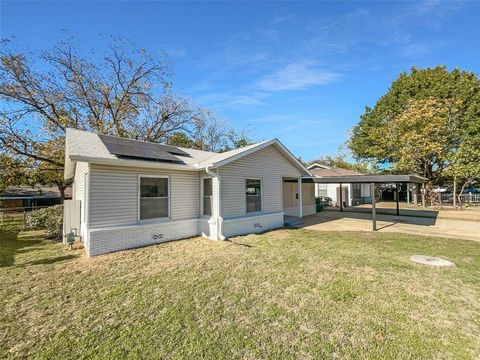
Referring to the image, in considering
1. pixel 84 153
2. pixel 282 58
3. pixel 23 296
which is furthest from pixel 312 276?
pixel 282 58

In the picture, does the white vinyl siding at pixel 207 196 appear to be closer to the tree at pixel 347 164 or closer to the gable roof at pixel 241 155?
the gable roof at pixel 241 155

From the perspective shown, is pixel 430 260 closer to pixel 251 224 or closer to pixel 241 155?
pixel 251 224

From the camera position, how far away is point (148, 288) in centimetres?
462

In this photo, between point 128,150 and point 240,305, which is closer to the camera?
point 240,305

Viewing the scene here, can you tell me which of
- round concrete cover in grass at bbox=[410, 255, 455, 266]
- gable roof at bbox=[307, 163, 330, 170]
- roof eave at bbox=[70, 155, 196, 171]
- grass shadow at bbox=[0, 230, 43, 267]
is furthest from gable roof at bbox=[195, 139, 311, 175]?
gable roof at bbox=[307, 163, 330, 170]

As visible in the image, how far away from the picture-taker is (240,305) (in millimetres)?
3959

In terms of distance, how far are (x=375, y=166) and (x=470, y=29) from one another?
1663cm

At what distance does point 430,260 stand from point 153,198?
8.37 m

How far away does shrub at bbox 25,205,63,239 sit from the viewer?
984cm

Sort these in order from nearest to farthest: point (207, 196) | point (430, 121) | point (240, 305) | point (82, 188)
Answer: point (240, 305)
point (82, 188)
point (207, 196)
point (430, 121)

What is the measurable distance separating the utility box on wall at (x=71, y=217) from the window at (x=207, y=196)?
4503mm

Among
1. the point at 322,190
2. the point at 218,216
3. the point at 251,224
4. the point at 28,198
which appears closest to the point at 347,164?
the point at 322,190

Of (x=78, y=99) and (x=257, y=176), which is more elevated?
(x=78, y=99)

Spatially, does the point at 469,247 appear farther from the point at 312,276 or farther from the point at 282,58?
the point at 282,58
